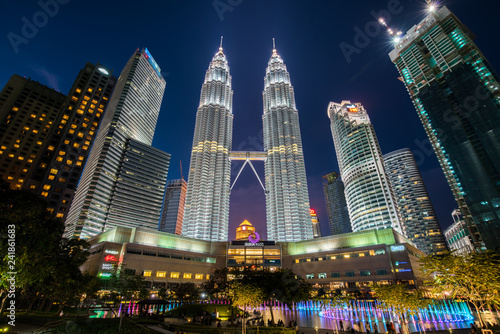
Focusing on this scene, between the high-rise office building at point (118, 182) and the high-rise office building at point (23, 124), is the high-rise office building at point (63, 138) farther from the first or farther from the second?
the high-rise office building at point (118, 182)

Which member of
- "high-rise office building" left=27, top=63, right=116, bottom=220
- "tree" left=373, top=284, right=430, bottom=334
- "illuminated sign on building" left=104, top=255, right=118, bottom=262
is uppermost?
"high-rise office building" left=27, top=63, right=116, bottom=220

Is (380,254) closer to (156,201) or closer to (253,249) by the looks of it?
(253,249)

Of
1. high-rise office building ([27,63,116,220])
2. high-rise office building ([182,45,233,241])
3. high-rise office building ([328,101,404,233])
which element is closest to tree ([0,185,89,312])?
high-rise office building ([27,63,116,220])

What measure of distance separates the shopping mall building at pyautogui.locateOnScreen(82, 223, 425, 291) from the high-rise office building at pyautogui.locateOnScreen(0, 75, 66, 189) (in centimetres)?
4728

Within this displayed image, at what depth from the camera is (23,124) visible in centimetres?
12406

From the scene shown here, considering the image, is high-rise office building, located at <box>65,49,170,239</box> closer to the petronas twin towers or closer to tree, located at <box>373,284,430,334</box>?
the petronas twin towers

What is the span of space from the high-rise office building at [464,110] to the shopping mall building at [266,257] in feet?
133

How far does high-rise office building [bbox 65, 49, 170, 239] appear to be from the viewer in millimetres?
152000

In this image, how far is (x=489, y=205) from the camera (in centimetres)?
11094

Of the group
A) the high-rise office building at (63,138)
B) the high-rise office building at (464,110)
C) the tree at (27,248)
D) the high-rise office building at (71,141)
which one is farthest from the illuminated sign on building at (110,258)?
the high-rise office building at (464,110)

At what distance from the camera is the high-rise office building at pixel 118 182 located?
152 metres

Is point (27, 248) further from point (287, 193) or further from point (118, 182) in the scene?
point (287, 193)

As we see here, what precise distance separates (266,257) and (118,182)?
114887mm

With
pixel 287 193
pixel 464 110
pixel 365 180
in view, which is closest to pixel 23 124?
pixel 287 193
